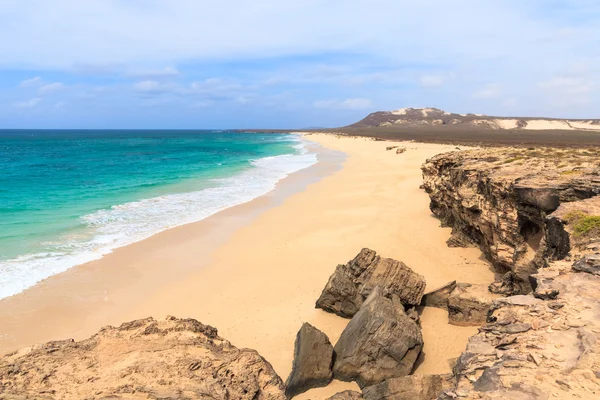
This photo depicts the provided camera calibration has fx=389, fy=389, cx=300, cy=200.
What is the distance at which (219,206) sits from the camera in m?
23.4

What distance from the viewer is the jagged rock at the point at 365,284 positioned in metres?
9.60

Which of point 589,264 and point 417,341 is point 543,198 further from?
point 417,341

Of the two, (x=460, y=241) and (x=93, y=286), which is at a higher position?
(x=460, y=241)

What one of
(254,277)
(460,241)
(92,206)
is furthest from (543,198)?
(92,206)

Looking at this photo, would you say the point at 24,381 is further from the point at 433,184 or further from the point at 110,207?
the point at 110,207

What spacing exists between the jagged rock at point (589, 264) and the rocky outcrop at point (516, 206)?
101 centimetres

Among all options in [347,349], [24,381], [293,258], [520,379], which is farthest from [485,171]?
[24,381]

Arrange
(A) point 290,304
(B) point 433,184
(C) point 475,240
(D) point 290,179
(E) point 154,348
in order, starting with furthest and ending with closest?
1. (D) point 290,179
2. (B) point 433,184
3. (C) point 475,240
4. (A) point 290,304
5. (E) point 154,348

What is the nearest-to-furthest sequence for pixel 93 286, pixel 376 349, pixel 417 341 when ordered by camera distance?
pixel 376 349
pixel 417 341
pixel 93 286

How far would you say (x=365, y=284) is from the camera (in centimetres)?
962

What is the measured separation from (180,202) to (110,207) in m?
4.07

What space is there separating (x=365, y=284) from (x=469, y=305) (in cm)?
245

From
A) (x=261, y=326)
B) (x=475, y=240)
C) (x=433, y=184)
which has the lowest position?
(x=261, y=326)

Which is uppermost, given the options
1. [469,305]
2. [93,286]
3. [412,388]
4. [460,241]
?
[460,241]
